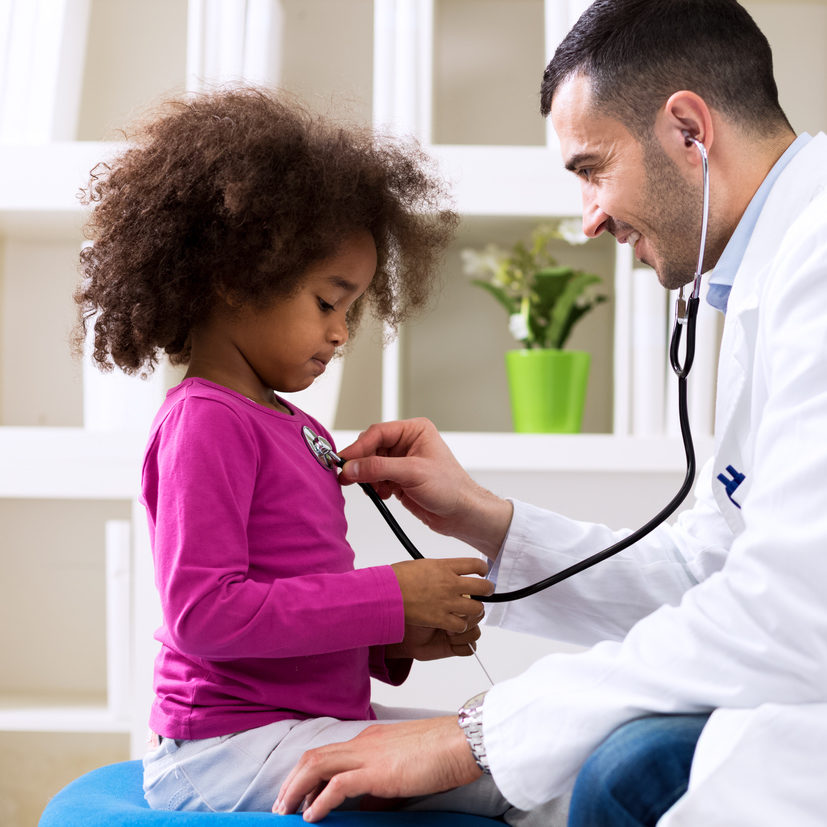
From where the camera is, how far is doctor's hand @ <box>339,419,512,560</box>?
1211 millimetres

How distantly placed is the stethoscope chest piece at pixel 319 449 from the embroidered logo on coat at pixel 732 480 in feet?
1.59

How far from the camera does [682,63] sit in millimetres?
1165

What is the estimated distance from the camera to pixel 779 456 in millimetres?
842

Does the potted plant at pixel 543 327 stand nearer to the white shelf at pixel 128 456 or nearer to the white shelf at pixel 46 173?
the white shelf at pixel 128 456

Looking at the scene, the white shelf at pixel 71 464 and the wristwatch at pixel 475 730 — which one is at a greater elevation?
the white shelf at pixel 71 464

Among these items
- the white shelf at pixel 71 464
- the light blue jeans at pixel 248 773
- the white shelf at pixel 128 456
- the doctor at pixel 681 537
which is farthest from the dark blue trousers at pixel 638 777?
the white shelf at pixel 71 464

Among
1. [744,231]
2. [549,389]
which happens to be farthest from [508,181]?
[744,231]

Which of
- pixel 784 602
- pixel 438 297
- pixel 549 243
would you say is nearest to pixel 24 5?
pixel 438 297

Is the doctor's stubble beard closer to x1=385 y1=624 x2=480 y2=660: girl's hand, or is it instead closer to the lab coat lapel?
the lab coat lapel

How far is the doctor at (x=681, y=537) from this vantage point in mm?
780

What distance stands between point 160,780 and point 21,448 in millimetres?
915

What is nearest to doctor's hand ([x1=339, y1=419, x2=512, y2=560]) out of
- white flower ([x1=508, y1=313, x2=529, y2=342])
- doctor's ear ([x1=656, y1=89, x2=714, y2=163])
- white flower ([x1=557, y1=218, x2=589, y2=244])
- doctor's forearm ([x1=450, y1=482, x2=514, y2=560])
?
doctor's forearm ([x1=450, y1=482, x2=514, y2=560])

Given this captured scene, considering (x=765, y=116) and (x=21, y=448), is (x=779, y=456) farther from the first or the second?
(x=21, y=448)

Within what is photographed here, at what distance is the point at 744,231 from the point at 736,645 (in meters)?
0.60
